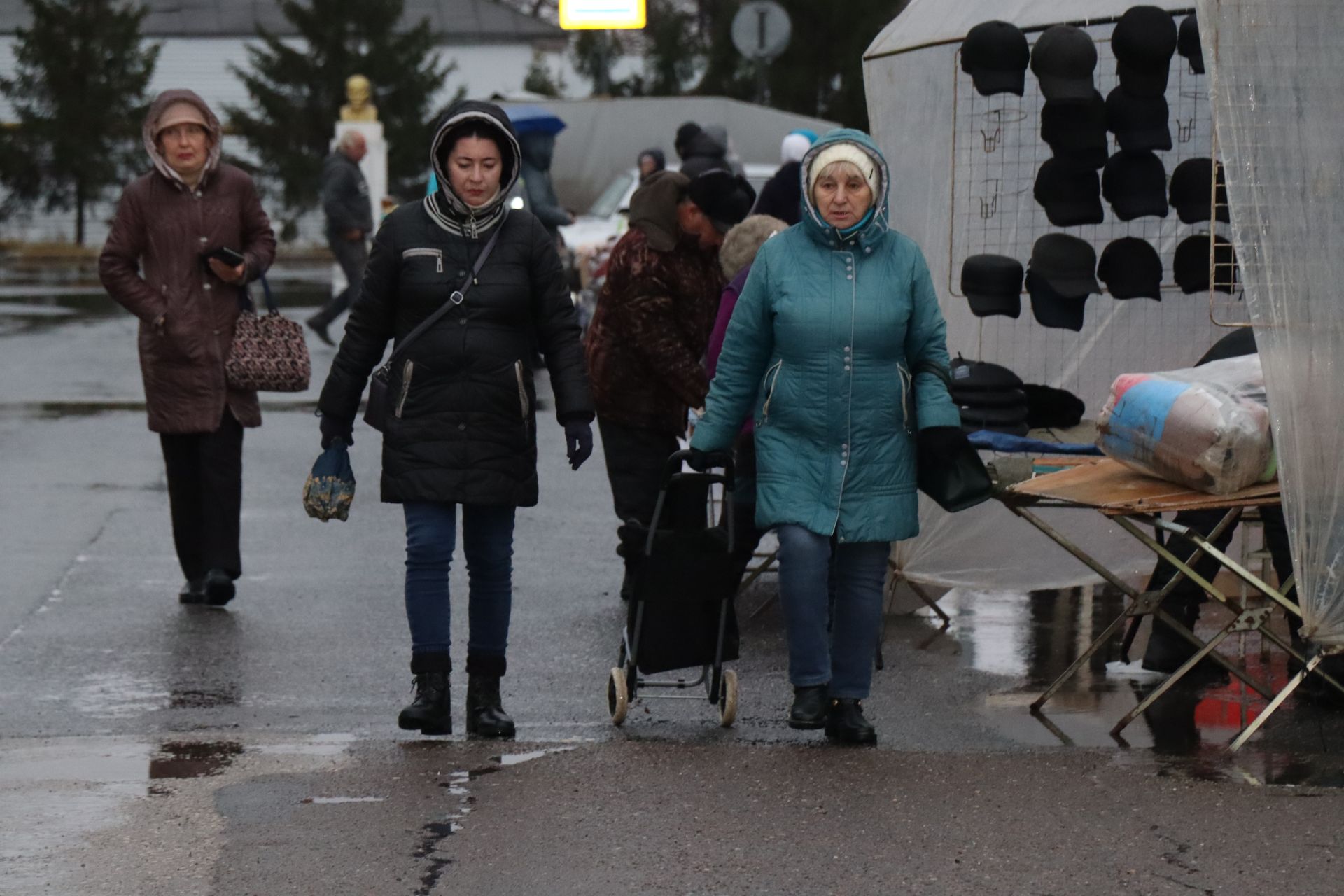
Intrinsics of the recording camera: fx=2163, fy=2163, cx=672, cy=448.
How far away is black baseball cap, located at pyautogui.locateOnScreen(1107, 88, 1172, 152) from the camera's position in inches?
286

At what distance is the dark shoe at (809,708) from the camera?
5910mm

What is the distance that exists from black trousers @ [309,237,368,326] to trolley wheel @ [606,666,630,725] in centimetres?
Answer: 1226

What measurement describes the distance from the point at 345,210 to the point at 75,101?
29.2 m

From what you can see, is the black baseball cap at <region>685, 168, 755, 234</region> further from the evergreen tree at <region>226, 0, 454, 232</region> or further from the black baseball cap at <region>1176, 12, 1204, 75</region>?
the evergreen tree at <region>226, 0, 454, 232</region>

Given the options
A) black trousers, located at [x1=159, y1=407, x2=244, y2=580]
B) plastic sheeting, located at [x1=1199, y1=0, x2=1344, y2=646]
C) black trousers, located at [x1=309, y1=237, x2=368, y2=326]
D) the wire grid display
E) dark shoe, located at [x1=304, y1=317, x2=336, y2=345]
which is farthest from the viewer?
black trousers, located at [x1=309, y1=237, x2=368, y2=326]

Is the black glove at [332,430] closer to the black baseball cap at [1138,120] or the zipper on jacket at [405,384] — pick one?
the zipper on jacket at [405,384]

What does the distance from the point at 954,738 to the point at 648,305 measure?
2.04 m

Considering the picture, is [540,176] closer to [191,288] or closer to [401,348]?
[191,288]

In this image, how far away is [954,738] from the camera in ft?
20.3

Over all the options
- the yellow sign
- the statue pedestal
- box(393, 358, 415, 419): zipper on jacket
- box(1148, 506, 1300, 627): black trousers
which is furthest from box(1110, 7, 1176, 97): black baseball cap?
the statue pedestal

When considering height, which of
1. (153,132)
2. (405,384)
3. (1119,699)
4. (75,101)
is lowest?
(1119,699)

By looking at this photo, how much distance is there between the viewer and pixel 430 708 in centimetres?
590

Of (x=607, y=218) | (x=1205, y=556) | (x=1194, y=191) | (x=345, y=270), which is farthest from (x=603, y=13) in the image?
(x=1205, y=556)

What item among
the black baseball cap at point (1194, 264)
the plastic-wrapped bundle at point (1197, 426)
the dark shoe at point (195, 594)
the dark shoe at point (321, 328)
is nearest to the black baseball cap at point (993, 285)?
the black baseball cap at point (1194, 264)
